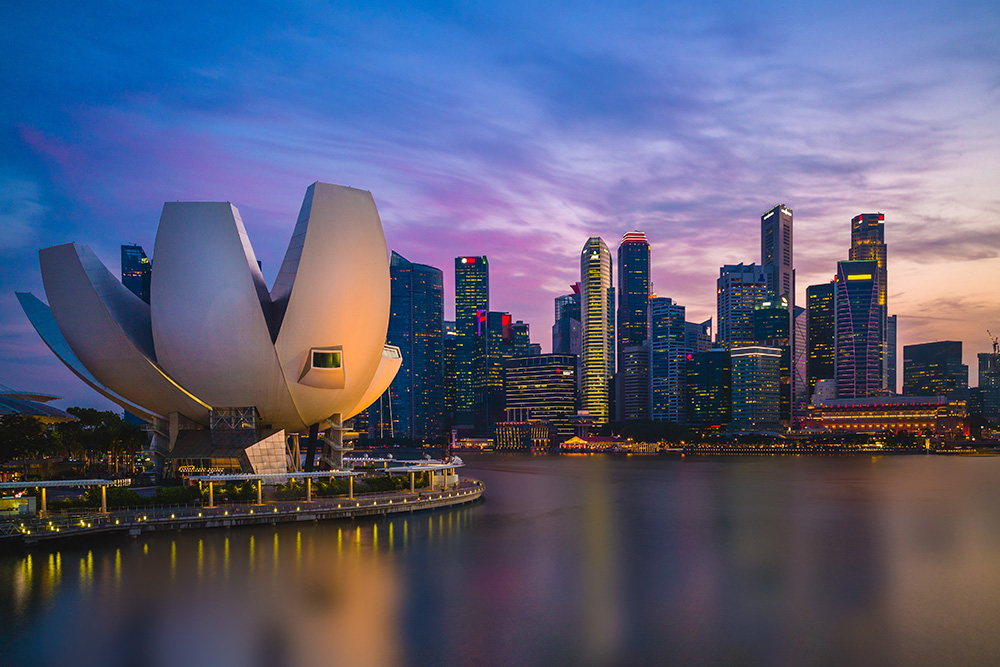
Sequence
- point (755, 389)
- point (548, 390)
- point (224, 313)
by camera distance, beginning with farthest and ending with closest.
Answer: point (548, 390) → point (755, 389) → point (224, 313)

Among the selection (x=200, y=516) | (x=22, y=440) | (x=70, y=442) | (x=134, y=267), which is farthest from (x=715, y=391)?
(x=200, y=516)

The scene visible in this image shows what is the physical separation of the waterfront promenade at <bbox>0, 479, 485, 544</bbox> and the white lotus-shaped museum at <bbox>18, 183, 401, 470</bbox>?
6.80 meters

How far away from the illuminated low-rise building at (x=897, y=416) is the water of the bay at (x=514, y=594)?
143085 millimetres

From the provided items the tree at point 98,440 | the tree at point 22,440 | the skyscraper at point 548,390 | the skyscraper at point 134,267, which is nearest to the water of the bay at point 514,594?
the tree at point 22,440

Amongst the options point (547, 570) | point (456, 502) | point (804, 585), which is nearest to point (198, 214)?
point (456, 502)

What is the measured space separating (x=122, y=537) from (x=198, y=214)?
1550cm

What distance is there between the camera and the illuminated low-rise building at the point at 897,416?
6280 inches

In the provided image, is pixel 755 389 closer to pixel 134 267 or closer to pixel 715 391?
pixel 715 391

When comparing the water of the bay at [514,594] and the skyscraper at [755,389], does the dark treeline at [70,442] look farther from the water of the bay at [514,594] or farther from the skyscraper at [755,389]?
the skyscraper at [755,389]

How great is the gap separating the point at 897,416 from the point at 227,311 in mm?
168563

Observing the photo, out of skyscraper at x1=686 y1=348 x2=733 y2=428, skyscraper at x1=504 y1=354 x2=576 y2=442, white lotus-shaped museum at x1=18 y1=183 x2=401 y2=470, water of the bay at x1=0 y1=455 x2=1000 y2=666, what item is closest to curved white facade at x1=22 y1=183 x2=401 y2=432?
white lotus-shaped museum at x1=18 y1=183 x2=401 y2=470

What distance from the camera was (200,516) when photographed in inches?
→ 1232

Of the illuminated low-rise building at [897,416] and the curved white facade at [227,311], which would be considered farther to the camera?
the illuminated low-rise building at [897,416]

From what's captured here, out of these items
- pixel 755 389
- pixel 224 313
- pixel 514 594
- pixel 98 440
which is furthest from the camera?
pixel 755 389
